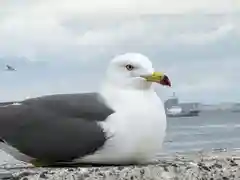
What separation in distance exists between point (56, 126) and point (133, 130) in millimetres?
171

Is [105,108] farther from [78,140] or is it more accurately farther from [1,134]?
[1,134]

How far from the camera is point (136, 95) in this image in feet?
4.63

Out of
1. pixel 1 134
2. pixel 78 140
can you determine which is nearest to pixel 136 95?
pixel 78 140

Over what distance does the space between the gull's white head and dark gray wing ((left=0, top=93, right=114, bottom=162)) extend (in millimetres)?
64

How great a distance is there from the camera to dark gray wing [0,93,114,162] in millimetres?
1378

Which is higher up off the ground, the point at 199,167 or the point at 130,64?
the point at 130,64

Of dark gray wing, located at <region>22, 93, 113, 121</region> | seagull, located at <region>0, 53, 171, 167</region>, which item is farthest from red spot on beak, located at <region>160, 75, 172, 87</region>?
dark gray wing, located at <region>22, 93, 113, 121</region>

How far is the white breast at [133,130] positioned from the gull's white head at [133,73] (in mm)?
41

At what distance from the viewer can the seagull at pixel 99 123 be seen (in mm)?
1366

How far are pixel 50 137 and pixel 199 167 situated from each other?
1.08 ft

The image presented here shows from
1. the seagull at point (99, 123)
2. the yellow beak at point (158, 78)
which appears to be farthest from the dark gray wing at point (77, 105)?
the yellow beak at point (158, 78)

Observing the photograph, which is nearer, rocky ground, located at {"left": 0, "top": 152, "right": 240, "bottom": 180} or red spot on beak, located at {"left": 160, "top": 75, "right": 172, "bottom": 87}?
rocky ground, located at {"left": 0, "top": 152, "right": 240, "bottom": 180}

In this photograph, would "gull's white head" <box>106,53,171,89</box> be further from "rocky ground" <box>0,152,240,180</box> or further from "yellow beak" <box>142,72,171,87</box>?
"rocky ground" <box>0,152,240,180</box>

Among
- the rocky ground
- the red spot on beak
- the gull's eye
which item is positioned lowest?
the rocky ground
